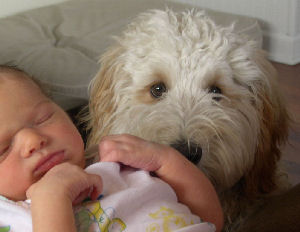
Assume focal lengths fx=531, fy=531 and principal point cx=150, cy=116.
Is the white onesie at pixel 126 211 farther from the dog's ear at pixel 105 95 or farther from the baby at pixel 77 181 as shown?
the dog's ear at pixel 105 95

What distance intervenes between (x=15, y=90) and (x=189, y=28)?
0.56m

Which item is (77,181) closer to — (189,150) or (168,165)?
(168,165)

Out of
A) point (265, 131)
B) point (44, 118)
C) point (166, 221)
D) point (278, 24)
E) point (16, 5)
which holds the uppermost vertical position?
point (44, 118)

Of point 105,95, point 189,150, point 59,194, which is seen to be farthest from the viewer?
point 105,95

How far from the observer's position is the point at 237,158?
1384 millimetres

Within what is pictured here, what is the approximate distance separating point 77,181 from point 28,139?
0.44 ft

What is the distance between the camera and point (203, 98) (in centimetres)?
143

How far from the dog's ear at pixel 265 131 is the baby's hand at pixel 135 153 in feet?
1.56

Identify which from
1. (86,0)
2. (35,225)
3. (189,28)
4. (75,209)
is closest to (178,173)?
(75,209)

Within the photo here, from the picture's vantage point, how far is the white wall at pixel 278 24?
125 inches

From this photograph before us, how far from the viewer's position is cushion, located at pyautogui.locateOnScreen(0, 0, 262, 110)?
1825 millimetres

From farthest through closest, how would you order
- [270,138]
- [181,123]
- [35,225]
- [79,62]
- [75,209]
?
[79,62] → [270,138] → [181,123] → [75,209] → [35,225]

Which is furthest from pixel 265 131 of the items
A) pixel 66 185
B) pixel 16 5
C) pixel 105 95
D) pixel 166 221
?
pixel 16 5

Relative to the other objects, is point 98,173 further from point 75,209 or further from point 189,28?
point 189,28
